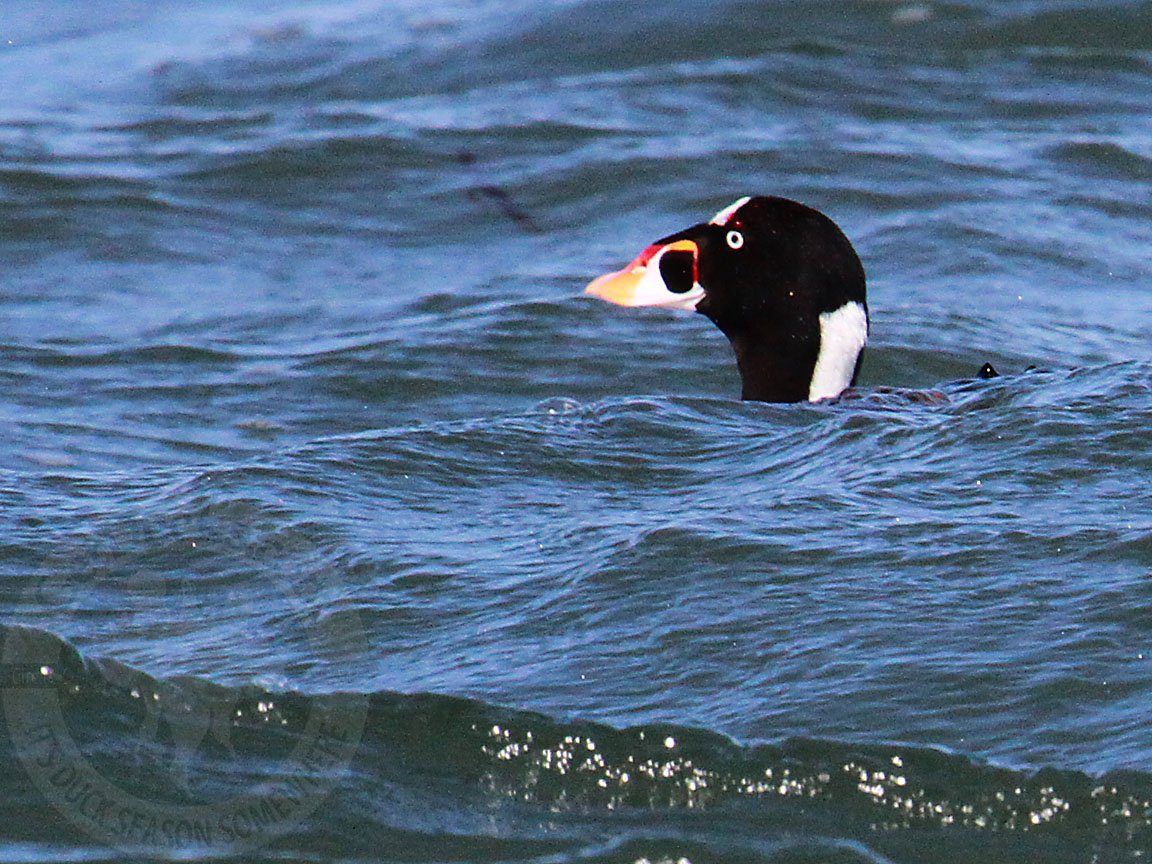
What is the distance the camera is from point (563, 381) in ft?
25.5

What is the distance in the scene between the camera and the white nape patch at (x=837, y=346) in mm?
7047

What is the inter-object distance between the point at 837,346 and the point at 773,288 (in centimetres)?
29

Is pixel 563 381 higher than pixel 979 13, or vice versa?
pixel 979 13

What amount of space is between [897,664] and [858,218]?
19.5ft

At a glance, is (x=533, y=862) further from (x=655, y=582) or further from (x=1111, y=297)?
(x=1111, y=297)

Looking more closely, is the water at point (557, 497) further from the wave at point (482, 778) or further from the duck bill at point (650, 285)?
the duck bill at point (650, 285)

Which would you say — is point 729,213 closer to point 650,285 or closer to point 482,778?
point 650,285

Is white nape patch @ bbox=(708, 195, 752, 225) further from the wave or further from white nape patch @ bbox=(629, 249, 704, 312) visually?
the wave

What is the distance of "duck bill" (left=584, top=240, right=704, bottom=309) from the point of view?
23.1 ft

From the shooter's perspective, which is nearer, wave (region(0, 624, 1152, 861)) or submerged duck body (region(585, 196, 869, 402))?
wave (region(0, 624, 1152, 861))

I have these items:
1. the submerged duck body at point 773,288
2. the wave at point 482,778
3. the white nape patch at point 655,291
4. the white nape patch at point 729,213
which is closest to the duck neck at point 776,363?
the submerged duck body at point 773,288

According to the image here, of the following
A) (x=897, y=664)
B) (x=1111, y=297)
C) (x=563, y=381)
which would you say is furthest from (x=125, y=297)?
(x=897, y=664)

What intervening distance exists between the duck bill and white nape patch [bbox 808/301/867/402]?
449mm

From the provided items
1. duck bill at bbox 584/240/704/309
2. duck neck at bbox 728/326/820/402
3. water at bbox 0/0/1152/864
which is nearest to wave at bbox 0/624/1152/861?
water at bbox 0/0/1152/864
